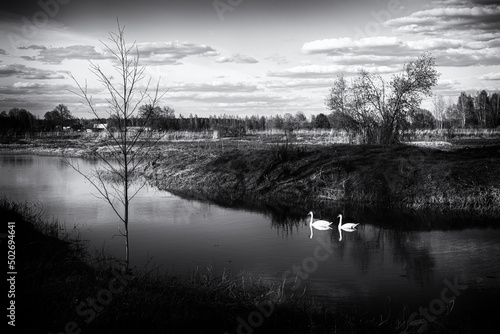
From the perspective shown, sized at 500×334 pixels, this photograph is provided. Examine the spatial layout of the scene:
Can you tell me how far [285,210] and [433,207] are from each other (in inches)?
280

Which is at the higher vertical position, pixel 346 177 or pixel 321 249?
pixel 346 177

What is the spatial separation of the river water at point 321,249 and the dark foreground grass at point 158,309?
153 cm

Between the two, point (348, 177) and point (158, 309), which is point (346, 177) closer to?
point (348, 177)

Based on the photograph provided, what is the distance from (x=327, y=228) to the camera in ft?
54.5

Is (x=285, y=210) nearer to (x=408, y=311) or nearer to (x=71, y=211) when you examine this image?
(x=71, y=211)

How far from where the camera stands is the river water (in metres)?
10.5

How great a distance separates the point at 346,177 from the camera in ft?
79.3

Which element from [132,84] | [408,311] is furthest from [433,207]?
[132,84]

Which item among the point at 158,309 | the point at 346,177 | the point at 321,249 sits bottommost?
the point at 321,249

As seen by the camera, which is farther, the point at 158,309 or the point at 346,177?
the point at 346,177

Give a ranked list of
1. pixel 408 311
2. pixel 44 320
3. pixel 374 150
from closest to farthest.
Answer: pixel 44 320, pixel 408 311, pixel 374 150

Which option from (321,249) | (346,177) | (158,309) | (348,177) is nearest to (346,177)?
(346,177)

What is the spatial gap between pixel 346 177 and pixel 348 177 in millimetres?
132

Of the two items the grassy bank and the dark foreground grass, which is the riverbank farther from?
the dark foreground grass
